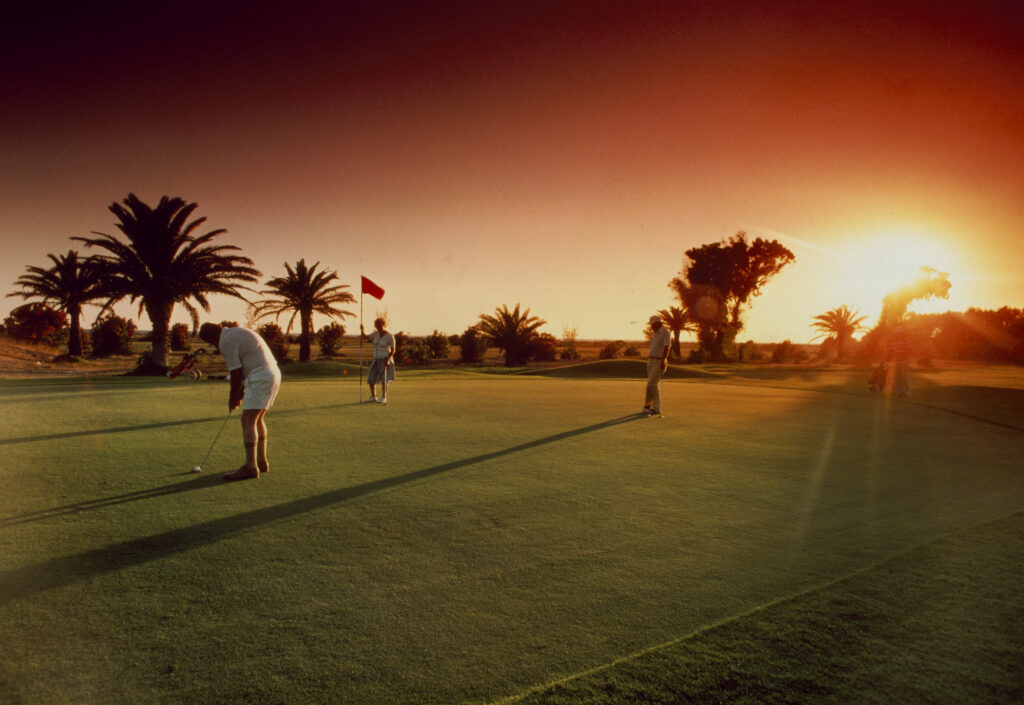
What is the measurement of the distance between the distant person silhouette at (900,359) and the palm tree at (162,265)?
1202 inches

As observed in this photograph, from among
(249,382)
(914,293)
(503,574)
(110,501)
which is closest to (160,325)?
(249,382)

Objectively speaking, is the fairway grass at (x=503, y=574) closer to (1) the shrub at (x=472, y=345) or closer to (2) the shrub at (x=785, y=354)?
(1) the shrub at (x=472, y=345)

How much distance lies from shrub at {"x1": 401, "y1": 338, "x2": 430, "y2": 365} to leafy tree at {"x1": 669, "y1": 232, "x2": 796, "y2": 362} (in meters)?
26.5

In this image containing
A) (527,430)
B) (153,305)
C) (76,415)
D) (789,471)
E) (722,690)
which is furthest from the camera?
(153,305)

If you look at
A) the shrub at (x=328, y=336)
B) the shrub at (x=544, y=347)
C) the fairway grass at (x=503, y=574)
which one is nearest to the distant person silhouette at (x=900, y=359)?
the fairway grass at (x=503, y=574)

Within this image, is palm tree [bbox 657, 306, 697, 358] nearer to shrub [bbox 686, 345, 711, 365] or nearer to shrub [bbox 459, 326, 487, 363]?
shrub [bbox 686, 345, 711, 365]

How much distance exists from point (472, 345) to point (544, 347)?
700cm

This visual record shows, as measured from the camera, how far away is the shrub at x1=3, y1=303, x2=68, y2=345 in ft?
146

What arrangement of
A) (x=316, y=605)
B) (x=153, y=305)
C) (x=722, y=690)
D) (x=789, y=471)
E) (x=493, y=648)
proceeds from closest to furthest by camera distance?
(x=722, y=690) < (x=493, y=648) < (x=316, y=605) < (x=789, y=471) < (x=153, y=305)

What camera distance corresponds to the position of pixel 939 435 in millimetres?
11547

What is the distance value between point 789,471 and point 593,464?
2.71m

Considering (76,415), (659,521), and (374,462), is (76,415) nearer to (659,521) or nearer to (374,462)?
(374,462)

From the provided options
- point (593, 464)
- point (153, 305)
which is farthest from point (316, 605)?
point (153, 305)

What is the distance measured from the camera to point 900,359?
19.7m
